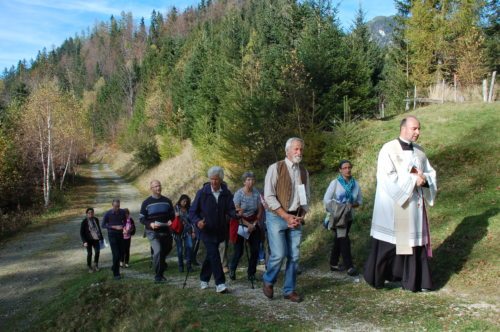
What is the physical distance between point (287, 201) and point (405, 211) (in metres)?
1.61

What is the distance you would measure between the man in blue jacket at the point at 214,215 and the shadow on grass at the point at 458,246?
3.27 metres

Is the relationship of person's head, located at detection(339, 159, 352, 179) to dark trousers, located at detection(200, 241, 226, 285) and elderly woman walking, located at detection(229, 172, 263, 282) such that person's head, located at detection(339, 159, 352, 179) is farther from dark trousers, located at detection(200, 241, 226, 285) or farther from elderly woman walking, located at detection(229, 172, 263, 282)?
dark trousers, located at detection(200, 241, 226, 285)

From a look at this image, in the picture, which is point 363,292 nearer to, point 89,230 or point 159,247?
point 159,247

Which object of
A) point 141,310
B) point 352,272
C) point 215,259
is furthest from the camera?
point 141,310

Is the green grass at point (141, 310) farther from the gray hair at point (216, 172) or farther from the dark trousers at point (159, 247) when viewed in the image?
the gray hair at point (216, 172)

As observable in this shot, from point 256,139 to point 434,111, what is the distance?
757 centimetres

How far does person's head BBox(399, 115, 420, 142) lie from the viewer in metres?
5.93

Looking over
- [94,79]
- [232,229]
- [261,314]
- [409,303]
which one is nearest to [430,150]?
[232,229]

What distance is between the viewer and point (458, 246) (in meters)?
7.58

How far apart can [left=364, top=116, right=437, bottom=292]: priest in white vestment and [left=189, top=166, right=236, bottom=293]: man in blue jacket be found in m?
2.34

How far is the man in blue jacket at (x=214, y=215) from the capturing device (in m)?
6.95

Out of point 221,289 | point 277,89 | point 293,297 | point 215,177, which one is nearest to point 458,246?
point 293,297

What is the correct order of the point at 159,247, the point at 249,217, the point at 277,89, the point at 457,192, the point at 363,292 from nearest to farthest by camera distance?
1. the point at 363,292
2. the point at 249,217
3. the point at 159,247
4. the point at 457,192
5. the point at 277,89

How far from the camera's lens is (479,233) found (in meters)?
7.70
